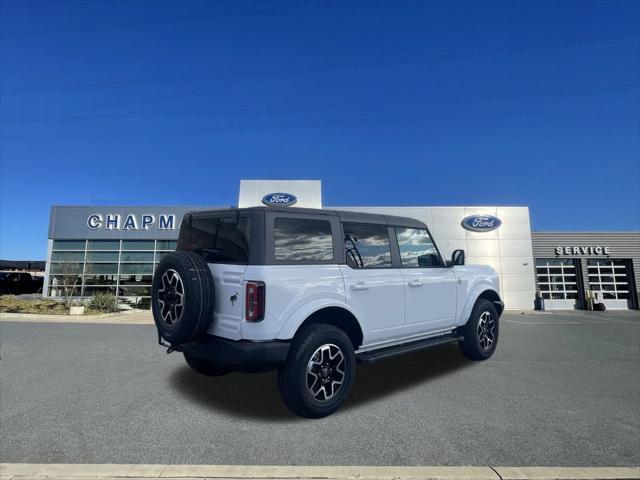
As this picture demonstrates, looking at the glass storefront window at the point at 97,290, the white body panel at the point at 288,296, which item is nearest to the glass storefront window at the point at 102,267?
the glass storefront window at the point at 97,290

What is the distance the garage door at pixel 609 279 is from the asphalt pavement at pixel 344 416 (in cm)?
2052

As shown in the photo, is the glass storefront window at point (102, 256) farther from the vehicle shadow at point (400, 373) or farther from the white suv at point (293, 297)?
the vehicle shadow at point (400, 373)

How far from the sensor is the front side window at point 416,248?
4.82 m

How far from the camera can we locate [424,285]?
4.75m

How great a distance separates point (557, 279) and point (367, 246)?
23.5m

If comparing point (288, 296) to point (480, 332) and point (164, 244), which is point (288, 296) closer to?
point (480, 332)

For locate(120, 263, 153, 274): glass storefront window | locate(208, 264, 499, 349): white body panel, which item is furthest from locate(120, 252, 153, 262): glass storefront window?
locate(208, 264, 499, 349): white body panel

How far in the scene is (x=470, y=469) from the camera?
2.42m

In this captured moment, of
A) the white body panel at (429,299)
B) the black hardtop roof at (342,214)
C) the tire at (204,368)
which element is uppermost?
the black hardtop roof at (342,214)

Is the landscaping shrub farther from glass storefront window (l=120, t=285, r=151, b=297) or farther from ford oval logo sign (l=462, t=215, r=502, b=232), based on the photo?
ford oval logo sign (l=462, t=215, r=502, b=232)

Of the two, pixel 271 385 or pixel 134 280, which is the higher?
pixel 134 280

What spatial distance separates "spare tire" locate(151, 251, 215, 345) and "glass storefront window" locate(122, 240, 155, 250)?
64.0 feet

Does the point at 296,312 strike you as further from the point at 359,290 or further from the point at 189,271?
the point at 189,271

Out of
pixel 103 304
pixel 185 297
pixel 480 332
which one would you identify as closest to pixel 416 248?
pixel 480 332
